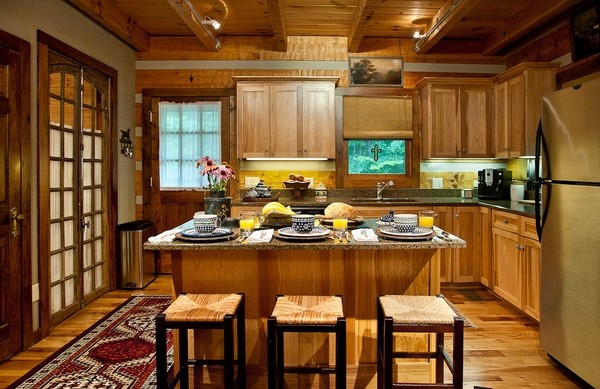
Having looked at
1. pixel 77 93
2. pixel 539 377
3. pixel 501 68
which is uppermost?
pixel 501 68

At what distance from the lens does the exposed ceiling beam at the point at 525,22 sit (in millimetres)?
3934

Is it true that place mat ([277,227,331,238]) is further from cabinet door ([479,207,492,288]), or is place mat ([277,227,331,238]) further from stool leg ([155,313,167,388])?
cabinet door ([479,207,492,288])

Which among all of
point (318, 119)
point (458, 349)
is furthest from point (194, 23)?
point (458, 349)

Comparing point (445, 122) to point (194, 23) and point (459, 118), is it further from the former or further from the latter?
point (194, 23)

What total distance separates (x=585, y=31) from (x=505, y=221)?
5.73 ft

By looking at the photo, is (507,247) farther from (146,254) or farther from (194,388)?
(146,254)

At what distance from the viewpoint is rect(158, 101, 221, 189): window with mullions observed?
5.45m

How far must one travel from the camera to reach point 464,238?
189 inches

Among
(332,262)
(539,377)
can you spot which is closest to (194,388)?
(332,262)

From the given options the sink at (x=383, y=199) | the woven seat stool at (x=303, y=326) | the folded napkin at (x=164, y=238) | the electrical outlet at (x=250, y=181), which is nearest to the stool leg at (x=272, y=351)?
the woven seat stool at (x=303, y=326)

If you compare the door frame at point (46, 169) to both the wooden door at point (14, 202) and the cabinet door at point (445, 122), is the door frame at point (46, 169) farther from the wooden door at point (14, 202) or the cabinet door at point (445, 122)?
the cabinet door at point (445, 122)

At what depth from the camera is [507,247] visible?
416 cm

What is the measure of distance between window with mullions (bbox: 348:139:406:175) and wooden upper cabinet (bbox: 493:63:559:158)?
113 centimetres

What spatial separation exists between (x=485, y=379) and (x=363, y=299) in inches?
37.6
